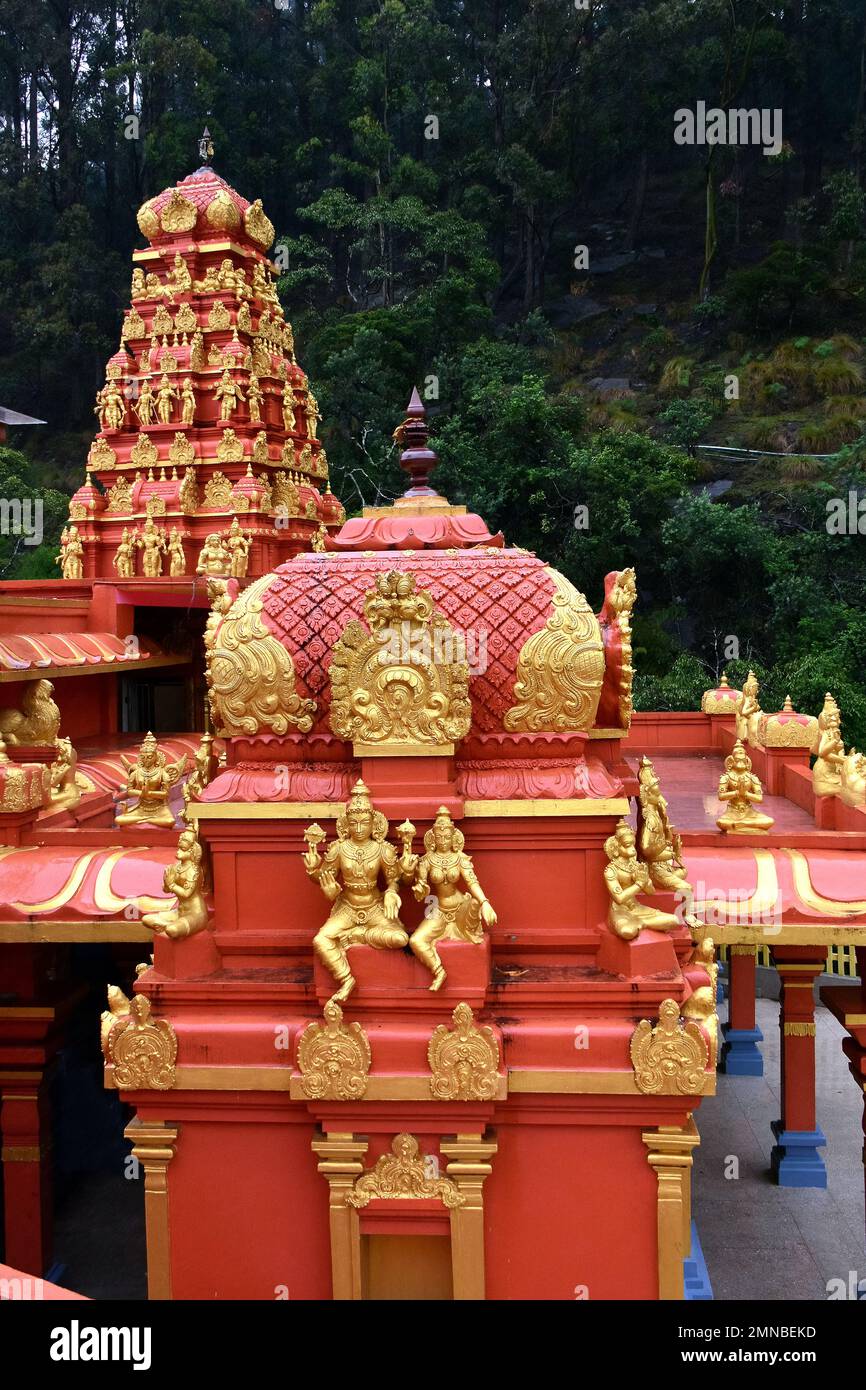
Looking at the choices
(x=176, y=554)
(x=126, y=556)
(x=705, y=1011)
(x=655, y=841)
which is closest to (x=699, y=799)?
(x=655, y=841)

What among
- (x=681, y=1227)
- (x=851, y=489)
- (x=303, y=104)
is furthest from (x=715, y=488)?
(x=681, y=1227)

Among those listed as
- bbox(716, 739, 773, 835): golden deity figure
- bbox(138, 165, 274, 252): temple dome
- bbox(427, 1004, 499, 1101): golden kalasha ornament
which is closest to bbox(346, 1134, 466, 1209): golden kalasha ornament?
bbox(427, 1004, 499, 1101): golden kalasha ornament

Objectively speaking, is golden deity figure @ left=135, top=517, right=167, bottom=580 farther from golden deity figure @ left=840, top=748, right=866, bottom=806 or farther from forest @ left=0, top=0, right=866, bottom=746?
forest @ left=0, top=0, right=866, bottom=746

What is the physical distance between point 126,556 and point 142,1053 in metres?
14.3

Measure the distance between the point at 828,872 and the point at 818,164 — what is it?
160 feet

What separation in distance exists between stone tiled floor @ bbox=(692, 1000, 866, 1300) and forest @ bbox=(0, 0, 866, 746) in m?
14.8

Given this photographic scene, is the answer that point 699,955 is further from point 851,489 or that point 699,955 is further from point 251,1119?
point 851,489

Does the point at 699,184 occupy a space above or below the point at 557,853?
above

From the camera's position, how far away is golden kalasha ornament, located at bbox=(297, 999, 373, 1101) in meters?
5.48

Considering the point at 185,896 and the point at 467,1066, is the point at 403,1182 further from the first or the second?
the point at 185,896

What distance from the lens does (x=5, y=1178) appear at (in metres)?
9.06

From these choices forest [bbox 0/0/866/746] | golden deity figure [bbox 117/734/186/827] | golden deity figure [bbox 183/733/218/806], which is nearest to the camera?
golden deity figure [bbox 183/733/218/806]

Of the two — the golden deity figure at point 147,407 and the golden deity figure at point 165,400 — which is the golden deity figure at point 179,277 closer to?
the golden deity figure at point 165,400
